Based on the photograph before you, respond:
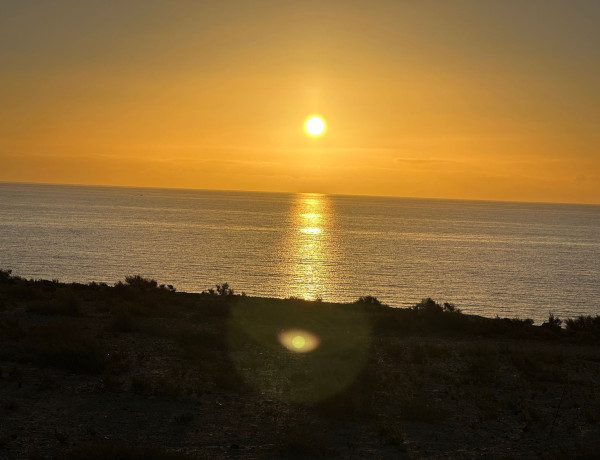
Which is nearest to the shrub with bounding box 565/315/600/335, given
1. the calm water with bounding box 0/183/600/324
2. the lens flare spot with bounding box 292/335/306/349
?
the lens flare spot with bounding box 292/335/306/349

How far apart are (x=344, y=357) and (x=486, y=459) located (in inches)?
308

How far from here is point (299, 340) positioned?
23.4 meters

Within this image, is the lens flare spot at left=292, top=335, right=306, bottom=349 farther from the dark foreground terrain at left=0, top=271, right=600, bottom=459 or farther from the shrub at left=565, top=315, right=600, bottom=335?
the shrub at left=565, top=315, right=600, bottom=335

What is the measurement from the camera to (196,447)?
1327cm

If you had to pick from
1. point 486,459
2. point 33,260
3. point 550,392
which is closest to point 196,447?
point 486,459

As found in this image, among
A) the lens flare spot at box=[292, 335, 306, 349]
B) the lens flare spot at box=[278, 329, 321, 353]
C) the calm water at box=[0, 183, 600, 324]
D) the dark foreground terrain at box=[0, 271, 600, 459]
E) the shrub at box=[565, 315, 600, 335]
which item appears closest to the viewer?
the dark foreground terrain at box=[0, 271, 600, 459]

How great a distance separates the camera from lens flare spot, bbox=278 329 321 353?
868 inches

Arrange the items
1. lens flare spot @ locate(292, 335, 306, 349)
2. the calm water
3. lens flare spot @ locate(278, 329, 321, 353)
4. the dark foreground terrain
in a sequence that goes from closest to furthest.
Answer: the dark foreground terrain → lens flare spot @ locate(278, 329, 321, 353) → lens flare spot @ locate(292, 335, 306, 349) → the calm water

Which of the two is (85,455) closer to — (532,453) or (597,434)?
(532,453)

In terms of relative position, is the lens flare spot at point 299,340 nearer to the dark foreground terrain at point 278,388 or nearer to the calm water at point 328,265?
the dark foreground terrain at point 278,388

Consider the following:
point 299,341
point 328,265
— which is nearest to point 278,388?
point 299,341

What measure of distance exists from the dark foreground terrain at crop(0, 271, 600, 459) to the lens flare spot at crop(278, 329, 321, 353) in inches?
5.4

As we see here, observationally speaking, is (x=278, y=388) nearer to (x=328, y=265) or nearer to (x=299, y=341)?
(x=299, y=341)

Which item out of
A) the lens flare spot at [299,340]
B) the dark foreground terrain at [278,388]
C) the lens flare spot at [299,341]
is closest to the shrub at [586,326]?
the dark foreground terrain at [278,388]
